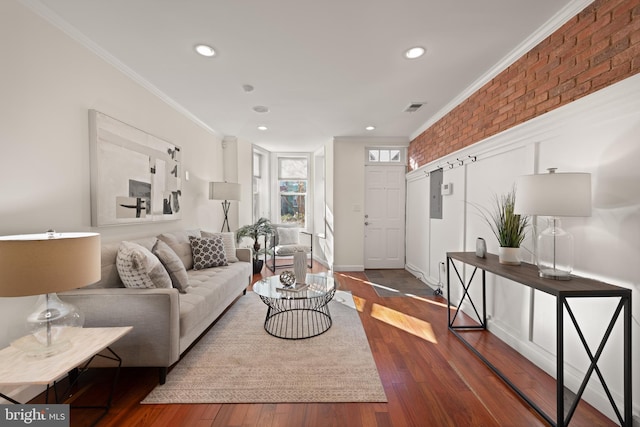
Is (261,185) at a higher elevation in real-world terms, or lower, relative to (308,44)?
lower

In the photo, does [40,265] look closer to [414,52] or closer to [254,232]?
[414,52]

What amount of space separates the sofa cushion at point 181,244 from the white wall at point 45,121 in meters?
0.42

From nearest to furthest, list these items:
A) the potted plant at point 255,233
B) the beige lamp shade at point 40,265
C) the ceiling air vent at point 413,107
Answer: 1. the beige lamp shade at point 40,265
2. the ceiling air vent at point 413,107
3. the potted plant at point 255,233

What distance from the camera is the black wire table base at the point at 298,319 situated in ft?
8.43

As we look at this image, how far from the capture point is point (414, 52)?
2.26 metres

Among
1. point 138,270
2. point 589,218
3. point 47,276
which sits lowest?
point 138,270

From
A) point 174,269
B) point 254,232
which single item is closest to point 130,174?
point 174,269

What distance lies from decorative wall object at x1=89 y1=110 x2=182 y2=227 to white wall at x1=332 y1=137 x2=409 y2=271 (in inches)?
105

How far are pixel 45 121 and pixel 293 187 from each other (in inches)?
182

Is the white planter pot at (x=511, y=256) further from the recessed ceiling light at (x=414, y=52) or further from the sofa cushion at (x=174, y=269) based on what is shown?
the sofa cushion at (x=174, y=269)

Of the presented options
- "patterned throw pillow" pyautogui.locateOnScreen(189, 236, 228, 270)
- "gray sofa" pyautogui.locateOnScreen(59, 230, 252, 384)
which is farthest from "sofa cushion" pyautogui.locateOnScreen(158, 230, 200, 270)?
"gray sofa" pyautogui.locateOnScreen(59, 230, 252, 384)

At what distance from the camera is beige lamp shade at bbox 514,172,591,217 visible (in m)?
1.53

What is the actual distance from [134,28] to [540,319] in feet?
12.2

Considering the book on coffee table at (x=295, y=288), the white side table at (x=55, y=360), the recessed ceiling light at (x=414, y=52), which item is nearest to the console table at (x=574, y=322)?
the book on coffee table at (x=295, y=288)
